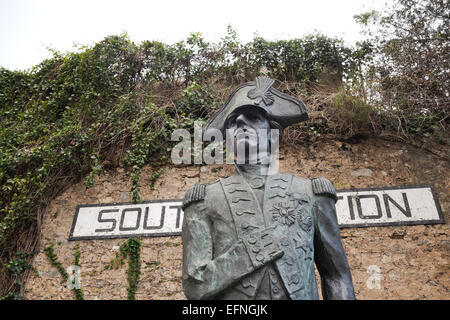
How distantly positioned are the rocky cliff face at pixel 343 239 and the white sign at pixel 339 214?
3.4 inches

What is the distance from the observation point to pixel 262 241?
192cm

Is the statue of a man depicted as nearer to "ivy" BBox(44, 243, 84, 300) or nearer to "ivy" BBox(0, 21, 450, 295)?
"ivy" BBox(0, 21, 450, 295)

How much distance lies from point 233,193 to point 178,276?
2.53 meters

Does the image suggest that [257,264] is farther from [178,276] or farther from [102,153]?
[102,153]

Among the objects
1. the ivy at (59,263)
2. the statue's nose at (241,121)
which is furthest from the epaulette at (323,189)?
the ivy at (59,263)

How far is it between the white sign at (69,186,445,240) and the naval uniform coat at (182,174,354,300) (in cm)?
241

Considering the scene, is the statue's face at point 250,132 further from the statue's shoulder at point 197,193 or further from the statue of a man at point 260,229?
the statue's shoulder at point 197,193

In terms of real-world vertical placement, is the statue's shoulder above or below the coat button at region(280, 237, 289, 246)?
above

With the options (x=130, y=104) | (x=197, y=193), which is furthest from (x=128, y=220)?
(x=197, y=193)

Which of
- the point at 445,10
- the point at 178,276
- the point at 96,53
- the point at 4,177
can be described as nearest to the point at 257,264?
the point at 178,276

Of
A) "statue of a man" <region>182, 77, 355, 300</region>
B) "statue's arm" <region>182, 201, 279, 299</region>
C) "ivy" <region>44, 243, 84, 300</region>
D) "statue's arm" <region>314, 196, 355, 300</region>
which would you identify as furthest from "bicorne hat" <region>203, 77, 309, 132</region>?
"ivy" <region>44, 243, 84, 300</region>

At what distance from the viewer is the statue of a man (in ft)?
6.10

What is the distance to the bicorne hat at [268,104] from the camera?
243 cm
